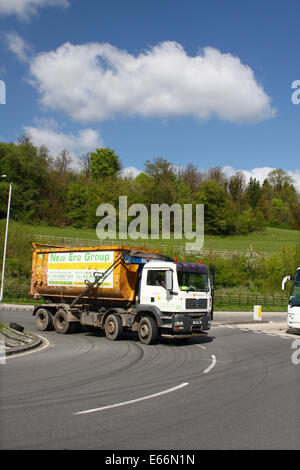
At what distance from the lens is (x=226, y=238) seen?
8019cm

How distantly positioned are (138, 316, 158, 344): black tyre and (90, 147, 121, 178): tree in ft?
281

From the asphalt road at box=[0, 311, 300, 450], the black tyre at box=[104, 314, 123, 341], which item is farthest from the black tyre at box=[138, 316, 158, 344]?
the black tyre at box=[104, 314, 123, 341]

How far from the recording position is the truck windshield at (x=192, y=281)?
48.6 feet

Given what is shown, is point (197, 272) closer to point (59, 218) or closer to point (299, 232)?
point (59, 218)

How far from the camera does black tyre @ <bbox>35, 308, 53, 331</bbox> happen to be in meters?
18.5

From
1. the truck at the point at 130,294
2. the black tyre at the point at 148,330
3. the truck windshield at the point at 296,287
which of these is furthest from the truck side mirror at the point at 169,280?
the truck windshield at the point at 296,287

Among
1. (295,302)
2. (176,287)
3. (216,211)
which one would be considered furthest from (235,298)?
(216,211)

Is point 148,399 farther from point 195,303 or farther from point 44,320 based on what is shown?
point 44,320

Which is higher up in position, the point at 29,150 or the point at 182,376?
the point at 29,150

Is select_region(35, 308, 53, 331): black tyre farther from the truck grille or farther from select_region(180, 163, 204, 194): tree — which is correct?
select_region(180, 163, 204, 194): tree

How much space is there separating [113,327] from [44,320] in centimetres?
435
